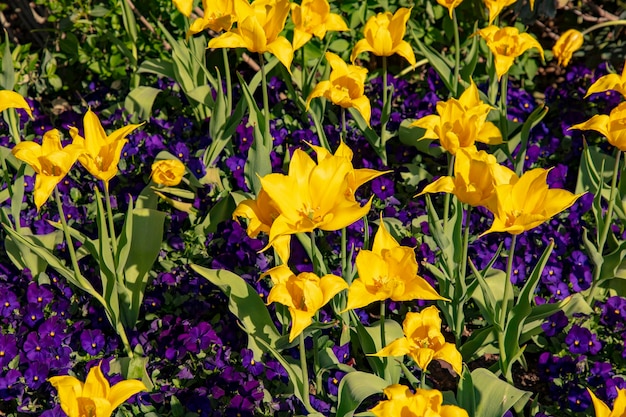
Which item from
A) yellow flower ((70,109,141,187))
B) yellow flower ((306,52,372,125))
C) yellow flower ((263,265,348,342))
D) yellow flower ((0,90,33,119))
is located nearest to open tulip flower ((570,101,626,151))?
yellow flower ((306,52,372,125))

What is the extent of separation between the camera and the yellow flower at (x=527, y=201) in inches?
80.0

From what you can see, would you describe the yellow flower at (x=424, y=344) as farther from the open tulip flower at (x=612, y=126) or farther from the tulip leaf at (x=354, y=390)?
the open tulip flower at (x=612, y=126)

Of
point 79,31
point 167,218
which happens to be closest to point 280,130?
point 167,218

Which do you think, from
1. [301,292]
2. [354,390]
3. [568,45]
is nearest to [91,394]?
[301,292]

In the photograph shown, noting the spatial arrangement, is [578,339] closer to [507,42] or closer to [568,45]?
[507,42]

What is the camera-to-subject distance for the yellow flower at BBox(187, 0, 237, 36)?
281cm

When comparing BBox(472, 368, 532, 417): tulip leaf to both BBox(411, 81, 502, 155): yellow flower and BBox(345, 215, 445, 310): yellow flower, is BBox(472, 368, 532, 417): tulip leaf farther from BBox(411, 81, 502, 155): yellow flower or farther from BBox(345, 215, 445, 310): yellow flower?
BBox(411, 81, 502, 155): yellow flower

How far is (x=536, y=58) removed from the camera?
4.25 meters

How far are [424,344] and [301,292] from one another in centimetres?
37

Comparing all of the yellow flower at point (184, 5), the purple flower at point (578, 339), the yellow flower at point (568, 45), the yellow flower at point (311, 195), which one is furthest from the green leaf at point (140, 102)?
the purple flower at point (578, 339)

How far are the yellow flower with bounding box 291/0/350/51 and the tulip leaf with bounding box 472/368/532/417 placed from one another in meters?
1.38

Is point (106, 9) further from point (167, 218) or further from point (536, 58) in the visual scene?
point (536, 58)

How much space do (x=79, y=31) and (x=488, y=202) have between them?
2887mm

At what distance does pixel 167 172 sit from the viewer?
2.90 meters
